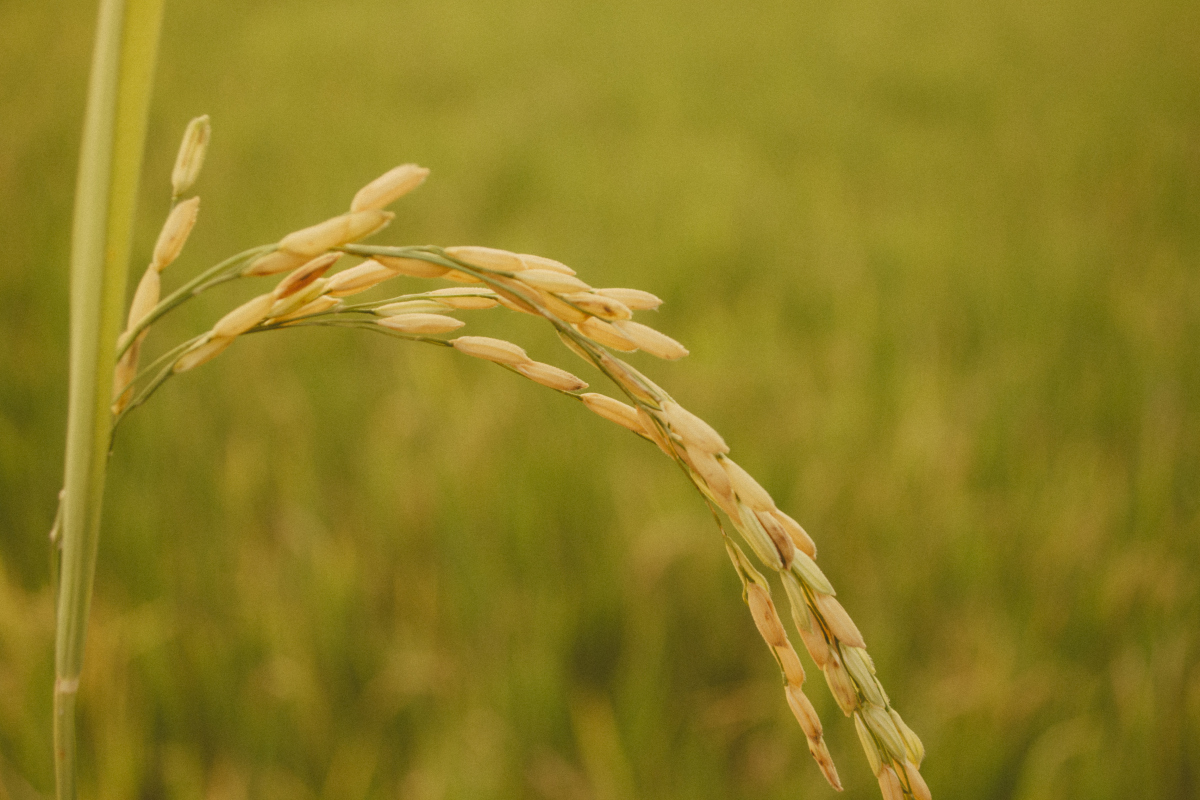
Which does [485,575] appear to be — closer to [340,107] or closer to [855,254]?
[855,254]

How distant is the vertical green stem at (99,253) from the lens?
0.19m

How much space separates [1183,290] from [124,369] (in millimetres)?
2712

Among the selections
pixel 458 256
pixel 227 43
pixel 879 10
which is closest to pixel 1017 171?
pixel 458 256

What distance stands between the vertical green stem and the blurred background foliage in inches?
28.8

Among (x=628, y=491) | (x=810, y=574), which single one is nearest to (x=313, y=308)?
(x=810, y=574)

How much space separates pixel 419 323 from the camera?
27cm

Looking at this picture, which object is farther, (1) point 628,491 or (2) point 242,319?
(1) point 628,491

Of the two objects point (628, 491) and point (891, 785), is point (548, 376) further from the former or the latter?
point (628, 491)

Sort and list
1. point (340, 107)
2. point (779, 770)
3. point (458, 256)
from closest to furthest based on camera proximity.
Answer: point (458, 256), point (779, 770), point (340, 107)

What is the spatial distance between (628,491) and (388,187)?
1190 mm

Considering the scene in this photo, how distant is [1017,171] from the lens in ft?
10.3

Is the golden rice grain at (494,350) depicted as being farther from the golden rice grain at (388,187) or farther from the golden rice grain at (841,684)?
the golden rice grain at (841,684)

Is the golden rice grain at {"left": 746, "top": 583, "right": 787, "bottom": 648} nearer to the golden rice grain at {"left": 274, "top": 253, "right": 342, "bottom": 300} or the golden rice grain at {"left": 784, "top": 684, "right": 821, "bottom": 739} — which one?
the golden rice grain at {"left": 784, "top": 684, "right": 821, "bottom": 739}

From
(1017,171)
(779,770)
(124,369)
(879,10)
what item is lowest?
(779,770)
